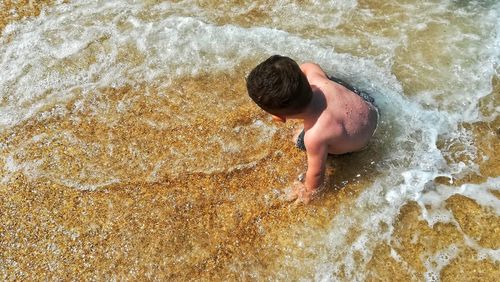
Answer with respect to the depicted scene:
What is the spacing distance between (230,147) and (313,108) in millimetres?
883

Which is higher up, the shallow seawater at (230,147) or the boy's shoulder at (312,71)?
the boy's shoulder at (312,71)

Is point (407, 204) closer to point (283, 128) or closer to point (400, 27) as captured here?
point (283, 128)

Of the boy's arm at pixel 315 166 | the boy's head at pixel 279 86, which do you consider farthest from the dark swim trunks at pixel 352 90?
the boy's head at pixel 279 86

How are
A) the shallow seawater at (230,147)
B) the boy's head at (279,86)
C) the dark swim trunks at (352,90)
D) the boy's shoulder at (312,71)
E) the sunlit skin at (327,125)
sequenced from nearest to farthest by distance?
the boy's head at (279,86) → the sunlit skin at (327,125) → the shallow seawater at (230,147) → the boy's shoulder at (312,71) → the dark swim trunks at (352,90)

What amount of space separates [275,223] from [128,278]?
102cm

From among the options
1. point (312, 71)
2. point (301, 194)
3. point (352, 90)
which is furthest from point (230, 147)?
point (352, 90)

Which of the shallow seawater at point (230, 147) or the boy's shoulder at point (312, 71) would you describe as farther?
the boy's shoulder at point (312, 71)

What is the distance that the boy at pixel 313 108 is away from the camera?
2.65 m

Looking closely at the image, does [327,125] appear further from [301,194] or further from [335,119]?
[301,194]

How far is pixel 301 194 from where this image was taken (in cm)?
323

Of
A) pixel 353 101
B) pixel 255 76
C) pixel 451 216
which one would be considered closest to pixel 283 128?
pixel 353 101

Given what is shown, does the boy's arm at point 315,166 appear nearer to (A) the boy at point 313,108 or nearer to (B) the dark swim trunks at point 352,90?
(A) the boy at point 313,108

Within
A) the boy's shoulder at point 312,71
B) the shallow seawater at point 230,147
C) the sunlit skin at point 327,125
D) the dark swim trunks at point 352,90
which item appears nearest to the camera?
the sunlit skin at point 327,125

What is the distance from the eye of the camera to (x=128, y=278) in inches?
117
